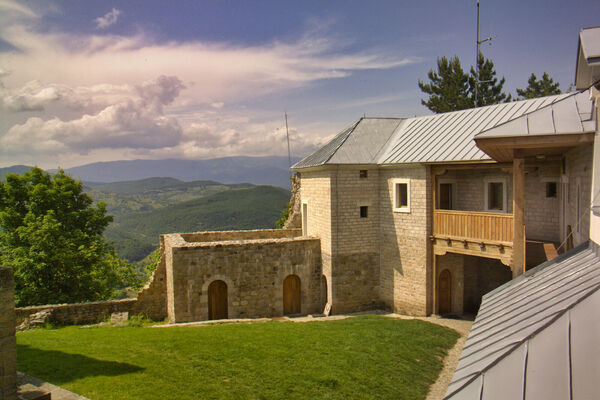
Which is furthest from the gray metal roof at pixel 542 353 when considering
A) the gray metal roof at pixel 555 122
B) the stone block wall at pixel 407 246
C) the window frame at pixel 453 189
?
the window frame at pixel 453 189

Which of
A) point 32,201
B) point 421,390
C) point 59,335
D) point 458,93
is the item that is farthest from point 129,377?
point 458,93

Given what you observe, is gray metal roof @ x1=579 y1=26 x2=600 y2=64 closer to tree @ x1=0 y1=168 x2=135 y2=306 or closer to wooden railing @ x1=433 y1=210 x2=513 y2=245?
wooden railing @ x1=433 y1=210 x2=513 y2=245

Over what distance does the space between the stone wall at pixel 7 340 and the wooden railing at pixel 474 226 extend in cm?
1392

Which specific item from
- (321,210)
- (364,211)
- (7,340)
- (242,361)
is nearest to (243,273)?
(321,210)

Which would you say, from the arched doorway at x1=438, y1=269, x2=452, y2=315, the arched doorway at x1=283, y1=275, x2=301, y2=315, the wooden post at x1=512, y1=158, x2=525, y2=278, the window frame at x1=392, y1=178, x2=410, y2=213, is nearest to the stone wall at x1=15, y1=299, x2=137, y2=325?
the arched doorway at x1=283, y1=275, x2=301, y2=315

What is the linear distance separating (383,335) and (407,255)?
16.0 ft

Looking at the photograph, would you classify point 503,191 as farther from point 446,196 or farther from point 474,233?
point 474,233

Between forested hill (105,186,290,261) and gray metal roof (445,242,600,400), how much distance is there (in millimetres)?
98345

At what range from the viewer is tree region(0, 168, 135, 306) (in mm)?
20594

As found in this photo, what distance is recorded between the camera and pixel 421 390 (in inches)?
412

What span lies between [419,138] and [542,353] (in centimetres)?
1552

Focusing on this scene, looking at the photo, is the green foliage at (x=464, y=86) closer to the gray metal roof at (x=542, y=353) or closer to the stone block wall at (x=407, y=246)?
Answer: the stone block wall at (x=407, y=246)

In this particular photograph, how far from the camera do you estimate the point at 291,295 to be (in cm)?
1841

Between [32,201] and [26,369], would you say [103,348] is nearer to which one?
[26,369]
